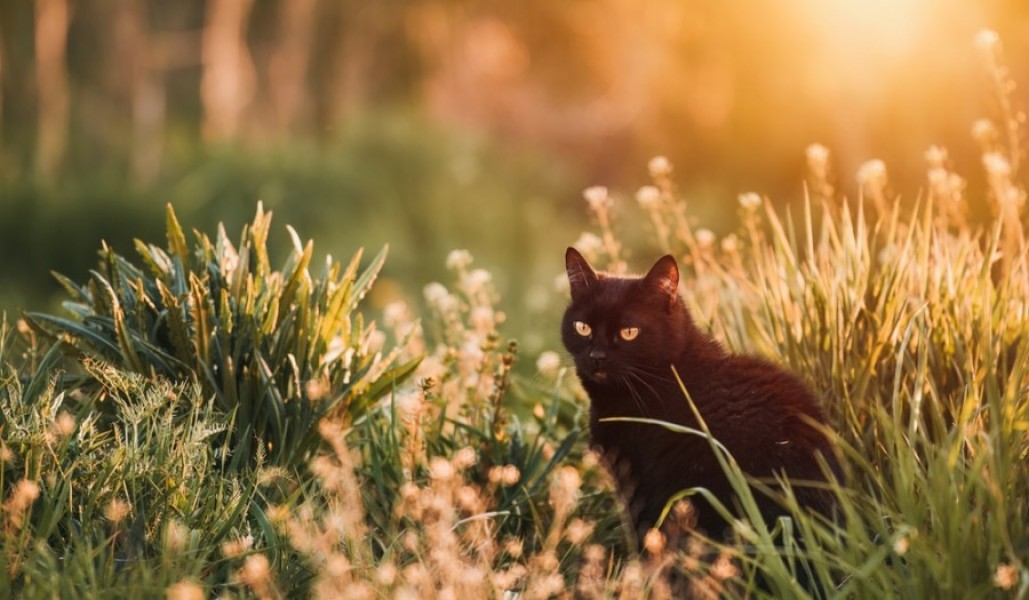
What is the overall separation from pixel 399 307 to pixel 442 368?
1.42ft

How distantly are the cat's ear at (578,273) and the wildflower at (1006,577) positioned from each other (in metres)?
1.74

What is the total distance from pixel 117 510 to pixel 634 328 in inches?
66.7

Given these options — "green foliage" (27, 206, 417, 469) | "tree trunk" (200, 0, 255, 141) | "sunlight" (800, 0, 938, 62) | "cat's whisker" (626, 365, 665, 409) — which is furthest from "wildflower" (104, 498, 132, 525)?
"tree trunk" (200, 0, 255, 141)

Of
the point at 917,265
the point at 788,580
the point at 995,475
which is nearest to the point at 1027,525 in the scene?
the point at 995,475

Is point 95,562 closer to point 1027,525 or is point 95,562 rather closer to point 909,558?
point 909,558

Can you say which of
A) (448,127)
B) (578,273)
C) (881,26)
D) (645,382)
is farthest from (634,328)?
(448,127)

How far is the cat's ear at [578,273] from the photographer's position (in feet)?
14.0

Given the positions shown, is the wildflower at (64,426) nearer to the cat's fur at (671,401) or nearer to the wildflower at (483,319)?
the cat's fur at (671,401)

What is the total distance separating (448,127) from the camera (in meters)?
16.1

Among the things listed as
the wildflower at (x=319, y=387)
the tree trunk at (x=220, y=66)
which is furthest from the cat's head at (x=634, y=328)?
the tree trunk at (x=220, y=66)

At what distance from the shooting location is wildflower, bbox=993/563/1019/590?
102 inches

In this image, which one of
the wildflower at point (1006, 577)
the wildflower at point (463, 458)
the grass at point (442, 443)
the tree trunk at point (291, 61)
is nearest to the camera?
the wildflower at point (1006, 577)

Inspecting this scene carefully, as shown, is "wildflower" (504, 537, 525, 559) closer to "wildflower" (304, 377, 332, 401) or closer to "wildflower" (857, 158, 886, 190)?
"wildflower" (304, 377, 332, 401)

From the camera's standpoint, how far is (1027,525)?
3.17 meters
